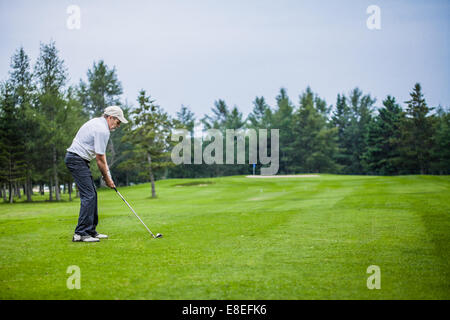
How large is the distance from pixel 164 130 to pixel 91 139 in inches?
1061

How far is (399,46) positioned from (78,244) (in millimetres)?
28605

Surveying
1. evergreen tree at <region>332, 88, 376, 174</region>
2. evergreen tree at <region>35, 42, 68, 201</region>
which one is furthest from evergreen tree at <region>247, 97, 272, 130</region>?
evergreen tree at <region>35, 42, 68, 201</region>

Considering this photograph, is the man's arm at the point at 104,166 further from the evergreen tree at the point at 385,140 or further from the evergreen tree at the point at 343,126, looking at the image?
the evergreen tree at the point at 343,126

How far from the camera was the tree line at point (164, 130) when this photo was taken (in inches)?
1262

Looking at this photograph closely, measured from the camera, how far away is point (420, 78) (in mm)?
59406

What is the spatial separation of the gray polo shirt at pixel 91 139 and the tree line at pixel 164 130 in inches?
973

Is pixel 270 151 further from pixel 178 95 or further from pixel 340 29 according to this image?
pixel 340 29

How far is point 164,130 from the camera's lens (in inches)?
1320

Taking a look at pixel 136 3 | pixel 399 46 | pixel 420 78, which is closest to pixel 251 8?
pixel 136 3

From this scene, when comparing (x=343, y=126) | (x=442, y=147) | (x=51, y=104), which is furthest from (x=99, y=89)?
(x=442, y=147)

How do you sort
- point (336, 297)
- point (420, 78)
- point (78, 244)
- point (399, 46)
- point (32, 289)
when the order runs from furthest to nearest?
point (420, 78) < point (399, 46) < point (78, 244) < point (32, 289) < point (336, 297)

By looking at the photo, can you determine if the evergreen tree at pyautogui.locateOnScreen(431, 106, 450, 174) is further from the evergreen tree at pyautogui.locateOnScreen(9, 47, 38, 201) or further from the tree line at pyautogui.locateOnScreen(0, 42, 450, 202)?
the evergreen tree at pyautogui.locateOnScreen(9, 47, 38, 201)

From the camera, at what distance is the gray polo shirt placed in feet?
22.1

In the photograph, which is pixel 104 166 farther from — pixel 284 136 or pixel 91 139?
pixel 284 136
